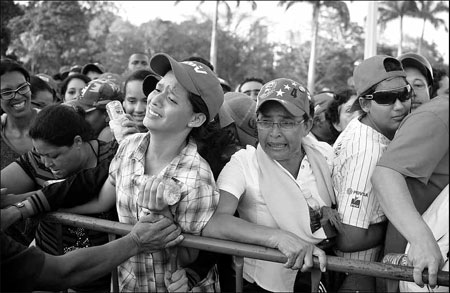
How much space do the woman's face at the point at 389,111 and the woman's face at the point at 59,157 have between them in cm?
167

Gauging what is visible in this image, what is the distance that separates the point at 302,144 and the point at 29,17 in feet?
113

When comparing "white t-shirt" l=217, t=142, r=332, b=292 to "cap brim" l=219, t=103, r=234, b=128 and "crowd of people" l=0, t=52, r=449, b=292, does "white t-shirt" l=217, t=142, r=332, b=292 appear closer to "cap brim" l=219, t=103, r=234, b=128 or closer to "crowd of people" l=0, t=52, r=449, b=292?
"crowd of people" l=0, t=52, r=449, b=292

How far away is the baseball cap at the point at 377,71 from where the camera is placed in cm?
Answer: 265

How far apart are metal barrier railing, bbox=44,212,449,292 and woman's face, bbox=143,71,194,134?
20.3 inches

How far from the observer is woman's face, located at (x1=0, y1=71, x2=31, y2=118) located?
3.93m

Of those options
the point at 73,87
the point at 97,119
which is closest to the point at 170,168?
the point at 97,119

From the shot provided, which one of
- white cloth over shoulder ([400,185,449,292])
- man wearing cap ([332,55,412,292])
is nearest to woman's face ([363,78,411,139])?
man wearing cap ([332,55,412,292])

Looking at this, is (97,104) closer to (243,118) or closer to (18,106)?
(18,106)

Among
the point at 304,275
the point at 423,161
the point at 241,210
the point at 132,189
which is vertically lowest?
the point at 304,275

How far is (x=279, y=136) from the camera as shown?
2.54 meters

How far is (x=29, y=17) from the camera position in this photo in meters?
33.2

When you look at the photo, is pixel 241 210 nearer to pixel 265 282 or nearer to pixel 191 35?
pixel 265 282

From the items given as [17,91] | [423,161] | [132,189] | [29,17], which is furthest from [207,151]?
[29,17]

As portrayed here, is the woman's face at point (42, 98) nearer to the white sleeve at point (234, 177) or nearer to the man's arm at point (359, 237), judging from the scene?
the white sleeve at point (234, 177)
